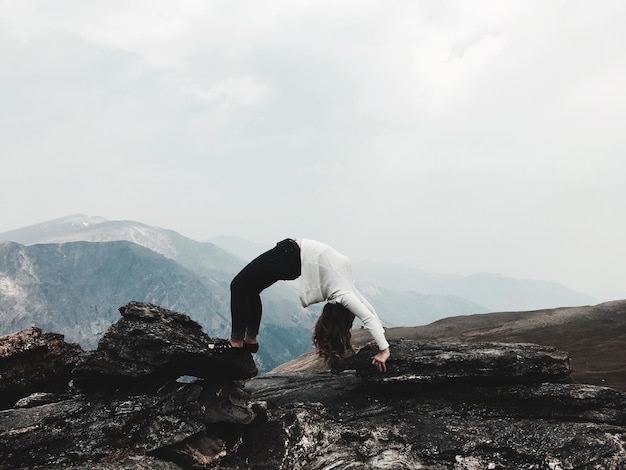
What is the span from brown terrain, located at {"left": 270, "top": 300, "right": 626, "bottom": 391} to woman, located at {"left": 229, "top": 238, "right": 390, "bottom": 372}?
27892mm

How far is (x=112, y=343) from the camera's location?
14617mm

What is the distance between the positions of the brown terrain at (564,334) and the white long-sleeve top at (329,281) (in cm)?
2819

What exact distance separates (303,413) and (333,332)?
11.9ft

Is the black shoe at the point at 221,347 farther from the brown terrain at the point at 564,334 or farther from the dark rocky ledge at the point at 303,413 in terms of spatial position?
the brown terrain at the point at 564,334

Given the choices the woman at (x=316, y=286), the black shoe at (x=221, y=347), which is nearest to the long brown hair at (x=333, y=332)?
the woman at (x=316, y=286)

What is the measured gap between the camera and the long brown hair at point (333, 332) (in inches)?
521

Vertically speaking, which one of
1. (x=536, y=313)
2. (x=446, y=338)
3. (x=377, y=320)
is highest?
(x=377, y=320)

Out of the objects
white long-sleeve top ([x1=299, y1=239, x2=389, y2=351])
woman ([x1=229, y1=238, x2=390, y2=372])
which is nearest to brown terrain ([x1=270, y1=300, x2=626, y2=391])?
woman ([x1=229, y1=238, x2=390, y2=372])

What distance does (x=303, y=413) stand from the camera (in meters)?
14.8

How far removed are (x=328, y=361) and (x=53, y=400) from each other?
34.7 ft

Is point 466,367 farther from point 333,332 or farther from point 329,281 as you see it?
point 329,281

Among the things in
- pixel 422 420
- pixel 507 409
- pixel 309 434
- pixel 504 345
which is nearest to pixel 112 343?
pixel 309 434

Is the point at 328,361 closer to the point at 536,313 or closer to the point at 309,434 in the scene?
the point at 309,434

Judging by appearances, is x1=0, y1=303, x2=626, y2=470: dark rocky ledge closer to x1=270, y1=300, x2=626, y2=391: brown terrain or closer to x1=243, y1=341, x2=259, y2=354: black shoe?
x1=243, y1=341, x2=259, y2=354: black shoe
